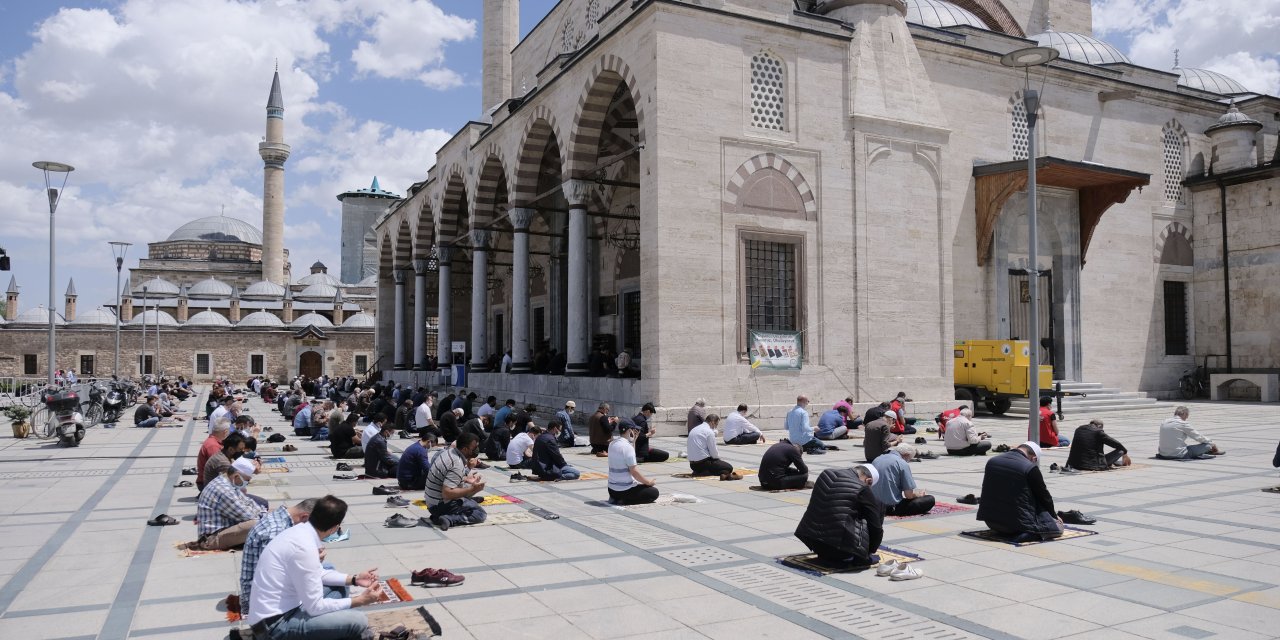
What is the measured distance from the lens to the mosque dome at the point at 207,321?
1700 inches

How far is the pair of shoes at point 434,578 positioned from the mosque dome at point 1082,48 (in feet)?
78.6

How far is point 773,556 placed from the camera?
19.9 feet

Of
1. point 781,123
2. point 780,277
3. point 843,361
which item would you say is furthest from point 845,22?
point 843,361

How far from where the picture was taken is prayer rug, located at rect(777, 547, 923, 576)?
5.59 meters

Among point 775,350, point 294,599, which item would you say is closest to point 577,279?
point 775,350

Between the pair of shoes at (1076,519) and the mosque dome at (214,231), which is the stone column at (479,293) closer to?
the pair of shoes at (1076,519)

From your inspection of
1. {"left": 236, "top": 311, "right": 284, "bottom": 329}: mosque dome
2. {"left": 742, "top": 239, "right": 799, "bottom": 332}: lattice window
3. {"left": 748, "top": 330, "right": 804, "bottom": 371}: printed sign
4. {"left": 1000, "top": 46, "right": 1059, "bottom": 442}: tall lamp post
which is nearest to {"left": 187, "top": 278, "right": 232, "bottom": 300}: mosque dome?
{"left": 236, "top": 311, "right": 284, "bottom": 329}: mosque dome

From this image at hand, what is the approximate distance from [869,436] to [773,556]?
4150mm

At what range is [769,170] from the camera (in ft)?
52.5

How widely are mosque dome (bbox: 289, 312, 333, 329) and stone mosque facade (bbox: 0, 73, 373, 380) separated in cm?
8

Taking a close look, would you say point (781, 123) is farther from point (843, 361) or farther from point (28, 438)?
point (28, 438)

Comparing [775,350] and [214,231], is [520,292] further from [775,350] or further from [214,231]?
[214,231]

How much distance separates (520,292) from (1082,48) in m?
17.4

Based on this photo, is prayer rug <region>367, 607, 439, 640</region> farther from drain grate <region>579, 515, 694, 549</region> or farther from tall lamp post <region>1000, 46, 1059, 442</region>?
tall lamp post <region>1000, 46, 1059, 442</region>
